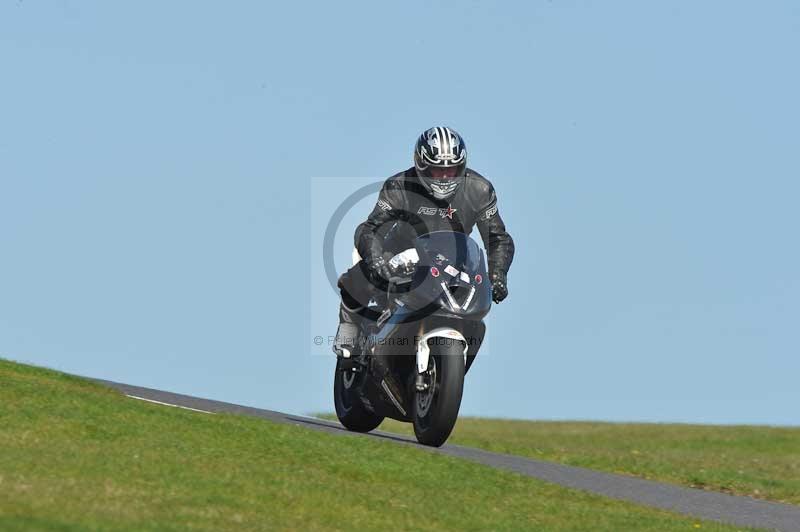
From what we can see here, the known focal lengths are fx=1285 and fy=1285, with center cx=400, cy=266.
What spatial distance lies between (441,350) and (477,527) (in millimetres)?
2522

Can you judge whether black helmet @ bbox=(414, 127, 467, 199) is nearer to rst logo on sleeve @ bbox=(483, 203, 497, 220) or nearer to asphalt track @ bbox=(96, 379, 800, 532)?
rst logo on sleeve @ bbox=(483, 203, 497, 220)

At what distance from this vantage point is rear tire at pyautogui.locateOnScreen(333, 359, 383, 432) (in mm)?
15953

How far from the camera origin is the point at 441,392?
1331 cm

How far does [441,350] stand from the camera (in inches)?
523

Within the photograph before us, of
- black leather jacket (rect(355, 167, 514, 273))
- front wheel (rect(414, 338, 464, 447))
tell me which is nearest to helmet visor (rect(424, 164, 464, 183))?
black leather jacket (rect(355, 167, 514, 273))

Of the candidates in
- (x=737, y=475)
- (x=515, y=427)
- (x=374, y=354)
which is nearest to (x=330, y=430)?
(x=374, y=354)

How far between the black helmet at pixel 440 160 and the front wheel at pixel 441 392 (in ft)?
6.06

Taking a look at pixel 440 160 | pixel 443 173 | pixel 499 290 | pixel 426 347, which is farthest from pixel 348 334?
pixel 440 160

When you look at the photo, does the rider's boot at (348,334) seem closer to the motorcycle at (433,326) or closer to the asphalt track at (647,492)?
the motorcycle at (433,326)

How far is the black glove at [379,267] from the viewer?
13.8 m

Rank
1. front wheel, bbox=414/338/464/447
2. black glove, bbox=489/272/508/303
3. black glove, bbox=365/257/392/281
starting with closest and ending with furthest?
front wheel, bbox=414/338/464/447, black glove, bbox=365/257/392/281, black glove, bbox=489/272/508/303

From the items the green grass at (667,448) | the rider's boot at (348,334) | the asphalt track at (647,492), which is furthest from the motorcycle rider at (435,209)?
the green grass at (667,448)

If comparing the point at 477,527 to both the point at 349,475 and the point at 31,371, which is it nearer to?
the point at 349,475

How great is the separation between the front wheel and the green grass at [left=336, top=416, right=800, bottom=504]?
6652 millimetres
